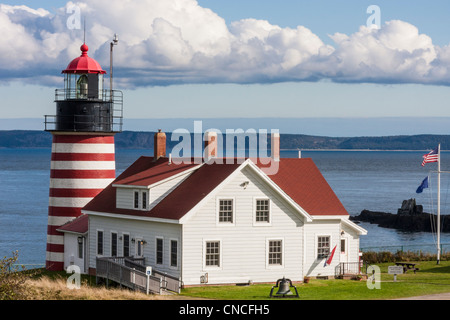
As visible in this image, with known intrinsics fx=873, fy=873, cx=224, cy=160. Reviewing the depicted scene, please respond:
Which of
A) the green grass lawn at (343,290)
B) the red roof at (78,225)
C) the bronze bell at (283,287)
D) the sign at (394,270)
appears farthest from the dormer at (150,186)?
the sign at (394,270)

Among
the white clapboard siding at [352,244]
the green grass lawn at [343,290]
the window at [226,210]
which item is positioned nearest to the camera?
the green grass lawn at [343,290]

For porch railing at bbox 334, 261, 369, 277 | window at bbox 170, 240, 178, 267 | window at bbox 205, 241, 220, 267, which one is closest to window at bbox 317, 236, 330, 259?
porch railing at bbox 334, 261, 369, 277

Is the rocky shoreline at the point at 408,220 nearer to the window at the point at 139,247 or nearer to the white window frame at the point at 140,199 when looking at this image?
the white window frame at the point at 140,199

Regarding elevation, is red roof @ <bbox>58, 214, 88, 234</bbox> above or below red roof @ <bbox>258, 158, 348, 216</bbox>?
below

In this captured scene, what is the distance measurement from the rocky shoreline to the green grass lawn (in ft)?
184

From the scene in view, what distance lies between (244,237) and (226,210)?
4.84 feet

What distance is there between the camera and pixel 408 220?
97.4m

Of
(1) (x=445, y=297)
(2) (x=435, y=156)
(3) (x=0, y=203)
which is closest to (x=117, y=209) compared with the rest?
(1) (x=445, y=297)

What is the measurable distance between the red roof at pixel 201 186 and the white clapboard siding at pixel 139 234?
503 millimetres

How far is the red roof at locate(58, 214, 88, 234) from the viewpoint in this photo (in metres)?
44.0

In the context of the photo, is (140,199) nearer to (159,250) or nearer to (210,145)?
(159,250)

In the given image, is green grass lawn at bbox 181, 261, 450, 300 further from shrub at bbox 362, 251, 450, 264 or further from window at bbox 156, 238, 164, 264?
shrub at bbox 362, 251, 450, 264

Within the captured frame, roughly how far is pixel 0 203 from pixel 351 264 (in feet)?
296

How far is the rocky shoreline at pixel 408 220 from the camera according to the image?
96500 millimetres
